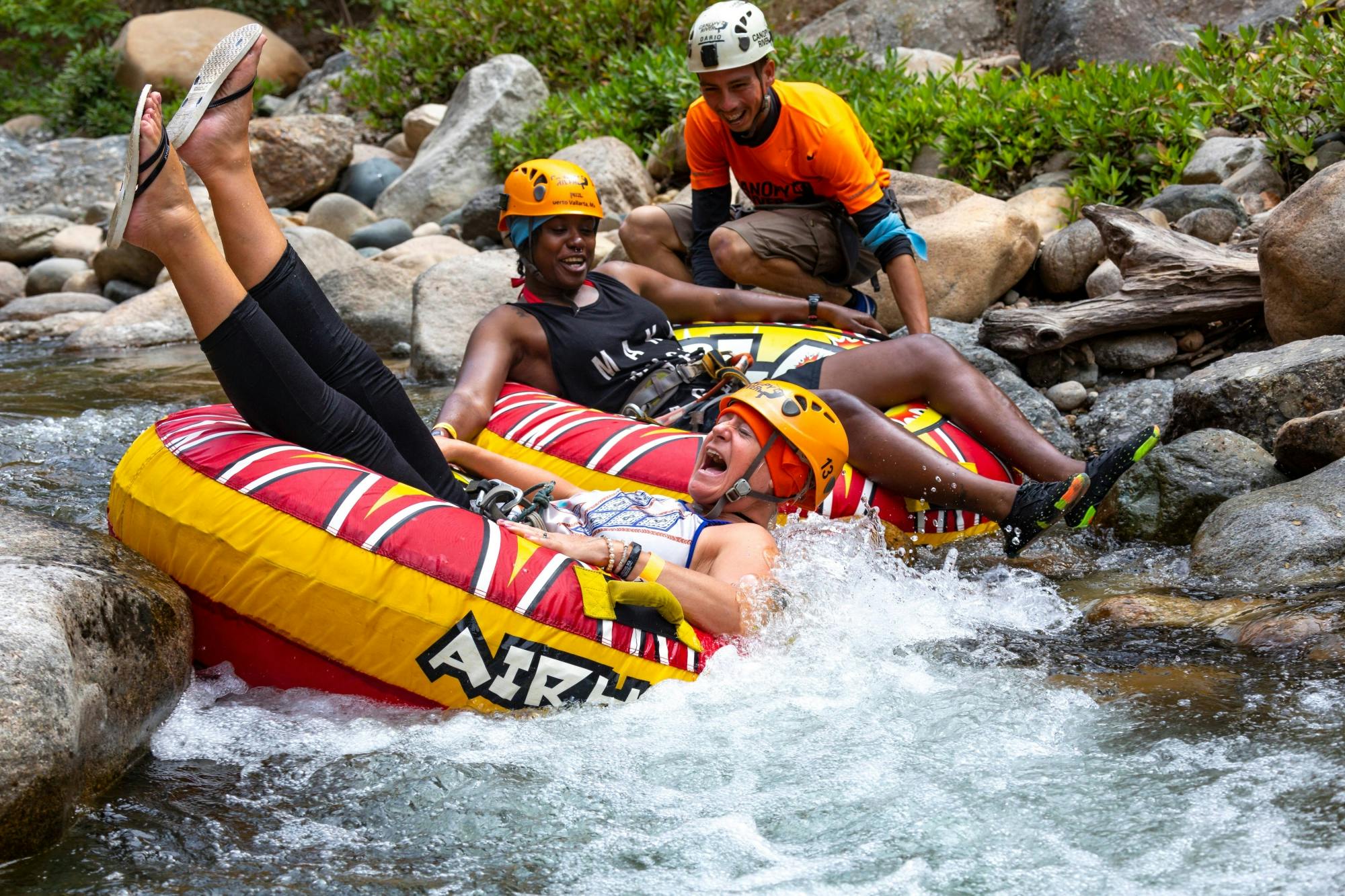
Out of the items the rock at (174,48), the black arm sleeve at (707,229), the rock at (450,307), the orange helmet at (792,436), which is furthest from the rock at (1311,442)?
the rock at (174,48)

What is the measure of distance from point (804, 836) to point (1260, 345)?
16.1 ft

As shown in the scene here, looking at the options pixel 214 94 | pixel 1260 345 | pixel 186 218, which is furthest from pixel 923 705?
pixel 1260 345

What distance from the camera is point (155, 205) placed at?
136 inches

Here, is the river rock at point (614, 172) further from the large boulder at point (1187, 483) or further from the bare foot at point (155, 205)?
the bare foot at point (155, 205)

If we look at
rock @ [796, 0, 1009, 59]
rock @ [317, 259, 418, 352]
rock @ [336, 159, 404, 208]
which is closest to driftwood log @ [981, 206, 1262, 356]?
rock @ [317, 259, 418, 352]

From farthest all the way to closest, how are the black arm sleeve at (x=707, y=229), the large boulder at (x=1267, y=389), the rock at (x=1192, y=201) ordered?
the rock at (x=1192, y=201) → the black arm sleeve at (x=707, y=229) → the large boulder at (x=1267, y=389)

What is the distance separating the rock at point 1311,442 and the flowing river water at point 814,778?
1.16 meters

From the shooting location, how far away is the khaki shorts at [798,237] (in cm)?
670

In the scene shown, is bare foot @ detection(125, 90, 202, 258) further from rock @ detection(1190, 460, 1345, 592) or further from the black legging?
rock @ detection(1190, 460, 1345, 592)

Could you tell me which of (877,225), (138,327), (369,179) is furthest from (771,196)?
(369,179)

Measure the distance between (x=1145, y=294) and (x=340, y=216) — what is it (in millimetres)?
8437

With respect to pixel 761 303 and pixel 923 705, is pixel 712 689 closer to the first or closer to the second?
pixel 923 705

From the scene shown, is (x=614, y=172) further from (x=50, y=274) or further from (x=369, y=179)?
(x=50, y=274)

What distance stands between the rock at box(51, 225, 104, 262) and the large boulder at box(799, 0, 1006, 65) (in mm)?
7678
